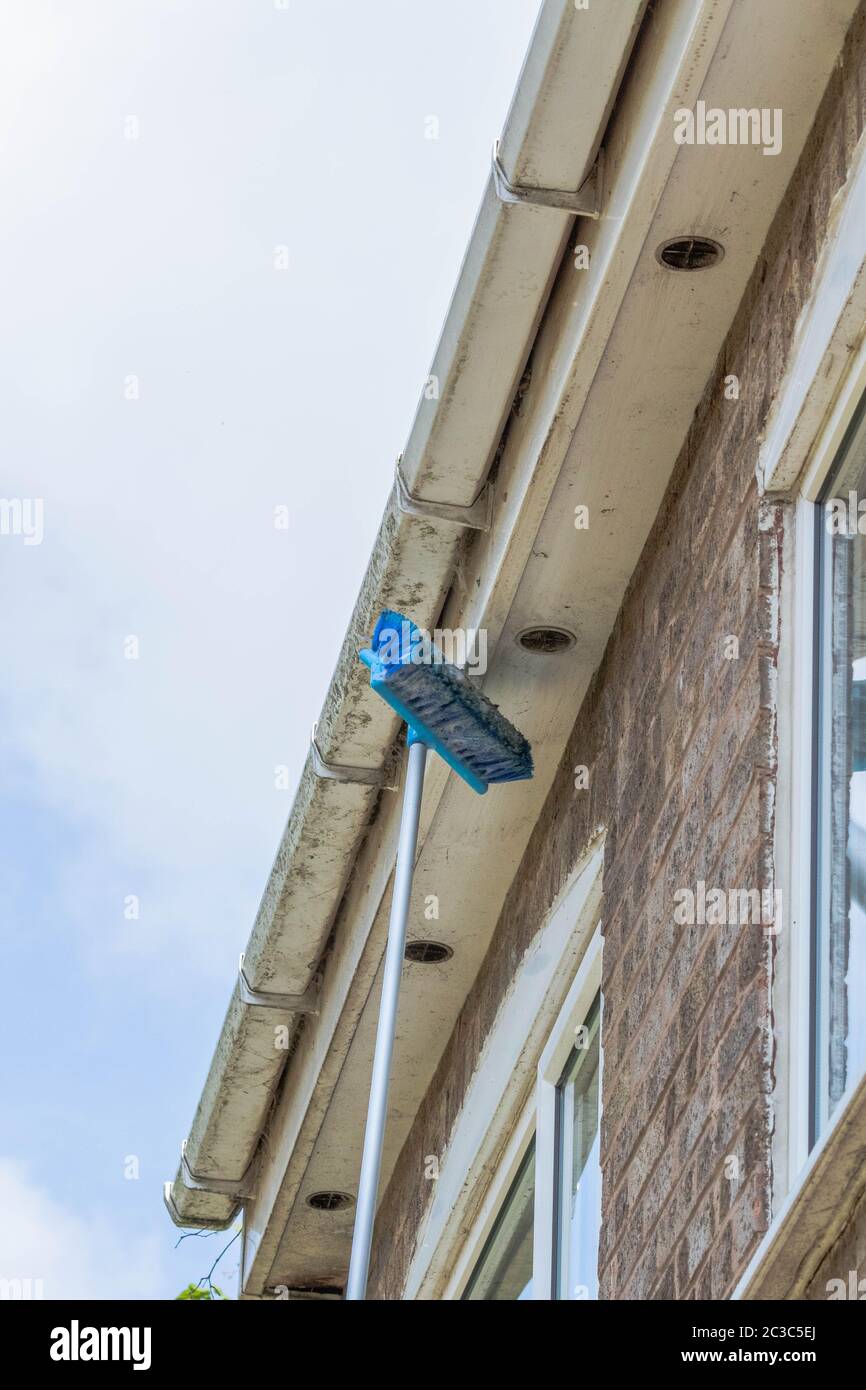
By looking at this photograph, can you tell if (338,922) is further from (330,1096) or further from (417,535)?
(417,535)

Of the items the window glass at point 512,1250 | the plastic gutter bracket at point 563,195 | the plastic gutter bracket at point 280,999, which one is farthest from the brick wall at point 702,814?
the plastic gutter bracket at point 280,999

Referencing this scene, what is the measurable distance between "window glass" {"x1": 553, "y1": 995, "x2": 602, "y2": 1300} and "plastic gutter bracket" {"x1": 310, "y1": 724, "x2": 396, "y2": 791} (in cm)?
88

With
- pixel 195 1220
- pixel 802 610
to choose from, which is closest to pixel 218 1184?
pixel 195 1220

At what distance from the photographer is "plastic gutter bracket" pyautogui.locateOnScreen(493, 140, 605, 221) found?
175 inches

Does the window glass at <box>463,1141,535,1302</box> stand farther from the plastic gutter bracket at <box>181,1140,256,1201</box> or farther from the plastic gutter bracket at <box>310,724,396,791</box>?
the plastic gutter bracket at <box>181,1140,256,1201</box>

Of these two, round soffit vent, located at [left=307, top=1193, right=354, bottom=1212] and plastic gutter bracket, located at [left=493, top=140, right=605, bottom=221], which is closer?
plastic gutter bracket, located at [left=493, top=140, right=605, bottom=221]

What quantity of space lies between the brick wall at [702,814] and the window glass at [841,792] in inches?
4.7

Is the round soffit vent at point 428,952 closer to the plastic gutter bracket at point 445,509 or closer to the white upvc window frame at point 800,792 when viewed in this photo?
the plastic gutter bracket at point 445,509

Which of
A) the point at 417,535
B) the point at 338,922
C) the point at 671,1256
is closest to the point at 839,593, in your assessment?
the point at 671,1256

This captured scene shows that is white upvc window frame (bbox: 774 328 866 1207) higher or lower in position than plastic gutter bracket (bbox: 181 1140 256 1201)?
lower

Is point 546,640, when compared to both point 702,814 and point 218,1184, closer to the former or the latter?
point 702,814

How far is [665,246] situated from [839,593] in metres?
0.95

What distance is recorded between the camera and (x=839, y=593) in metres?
3.88

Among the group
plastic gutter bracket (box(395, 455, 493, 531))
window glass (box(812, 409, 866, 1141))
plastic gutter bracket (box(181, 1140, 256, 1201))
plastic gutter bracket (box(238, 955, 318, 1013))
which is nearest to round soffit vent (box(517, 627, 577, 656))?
plastic gutter bracket (box(395, 455, 493, 531))
